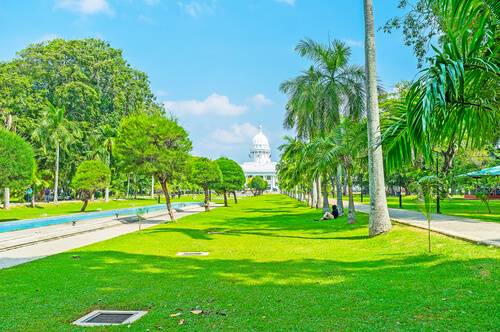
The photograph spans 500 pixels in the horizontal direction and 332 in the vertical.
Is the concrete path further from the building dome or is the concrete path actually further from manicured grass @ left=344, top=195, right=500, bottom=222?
the building dome

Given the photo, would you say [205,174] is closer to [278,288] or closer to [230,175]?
[230,175]

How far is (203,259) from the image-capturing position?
10.5 meters

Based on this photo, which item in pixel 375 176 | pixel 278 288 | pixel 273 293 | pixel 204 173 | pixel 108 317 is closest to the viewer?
pixel 108 317

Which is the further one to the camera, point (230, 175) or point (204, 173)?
point (230, 175)

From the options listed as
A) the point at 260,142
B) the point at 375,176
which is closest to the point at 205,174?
the point at 375,176

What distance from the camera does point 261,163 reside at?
163 meters

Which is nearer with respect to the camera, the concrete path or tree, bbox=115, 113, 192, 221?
the concrete path

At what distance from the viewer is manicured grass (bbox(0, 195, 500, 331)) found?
15.9 feet

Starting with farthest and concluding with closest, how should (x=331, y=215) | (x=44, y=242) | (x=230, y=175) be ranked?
(x=230, y=175) < (x=331, y=215) < (x=44, y=242)

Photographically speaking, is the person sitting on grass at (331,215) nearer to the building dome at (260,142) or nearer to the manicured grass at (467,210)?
the manicured grass at (467,210)

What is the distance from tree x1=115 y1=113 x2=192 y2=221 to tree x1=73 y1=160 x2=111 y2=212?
36.6 ft

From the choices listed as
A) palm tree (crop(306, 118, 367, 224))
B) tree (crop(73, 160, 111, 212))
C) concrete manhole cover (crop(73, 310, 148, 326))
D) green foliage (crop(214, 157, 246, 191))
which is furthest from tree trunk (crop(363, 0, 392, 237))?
green foliage (crop(214, 157, 246, 191))

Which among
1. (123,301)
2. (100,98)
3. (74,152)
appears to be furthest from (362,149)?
(100,98)

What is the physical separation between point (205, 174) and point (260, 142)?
138 meters
